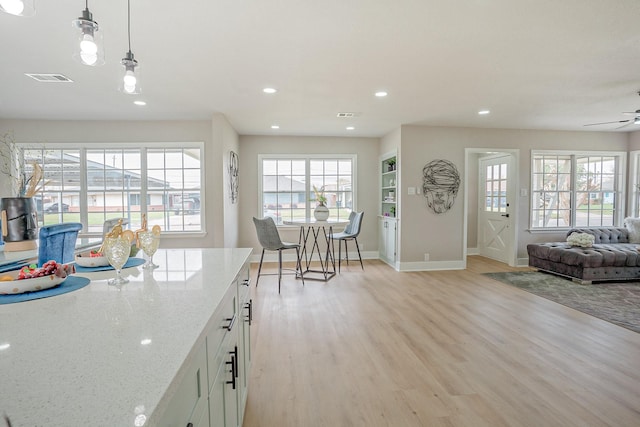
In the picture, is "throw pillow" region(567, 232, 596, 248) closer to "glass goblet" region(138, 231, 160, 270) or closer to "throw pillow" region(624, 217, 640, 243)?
"throw pillow" region(624, 217, 640, 243)

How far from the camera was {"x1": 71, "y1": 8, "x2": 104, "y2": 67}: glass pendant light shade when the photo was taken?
56.4 inches

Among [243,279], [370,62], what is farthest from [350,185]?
[243,279]

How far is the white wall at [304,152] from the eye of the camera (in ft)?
20.2

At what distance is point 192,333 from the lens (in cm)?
82

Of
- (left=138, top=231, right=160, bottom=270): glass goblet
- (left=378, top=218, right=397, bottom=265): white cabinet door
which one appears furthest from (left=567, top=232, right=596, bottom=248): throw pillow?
(left=138, top=231, right=160, bottom=270): glass goblet

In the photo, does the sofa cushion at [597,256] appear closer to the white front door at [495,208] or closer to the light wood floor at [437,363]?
the white front door at [495,208]

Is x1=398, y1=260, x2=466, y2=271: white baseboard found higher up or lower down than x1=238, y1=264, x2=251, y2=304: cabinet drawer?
lower down

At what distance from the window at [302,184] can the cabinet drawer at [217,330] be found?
4.87m

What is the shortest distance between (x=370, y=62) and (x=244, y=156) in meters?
3.75

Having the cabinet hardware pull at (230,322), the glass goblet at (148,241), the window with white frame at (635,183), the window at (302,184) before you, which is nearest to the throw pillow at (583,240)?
the window with white frame at (635,183)

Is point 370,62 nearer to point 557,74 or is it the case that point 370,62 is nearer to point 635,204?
point 557,74

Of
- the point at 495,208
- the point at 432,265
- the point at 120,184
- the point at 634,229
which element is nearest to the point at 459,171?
the point at 495,208

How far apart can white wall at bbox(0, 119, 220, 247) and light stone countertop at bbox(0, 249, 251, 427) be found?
3901 mm

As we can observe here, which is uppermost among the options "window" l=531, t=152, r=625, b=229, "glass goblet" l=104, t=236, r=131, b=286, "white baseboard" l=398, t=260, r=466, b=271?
"window" l=531, t=152, r=625, b=229
